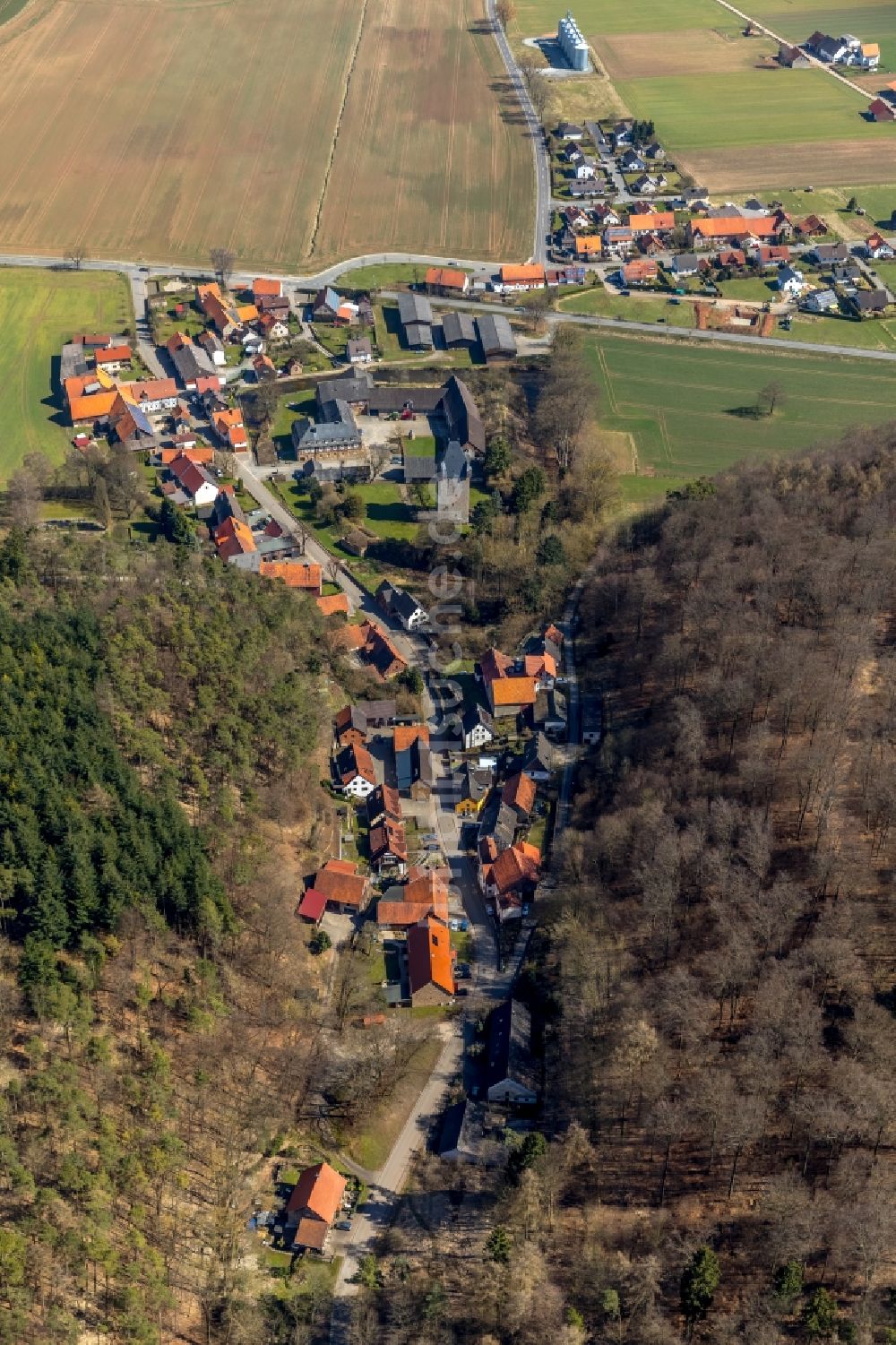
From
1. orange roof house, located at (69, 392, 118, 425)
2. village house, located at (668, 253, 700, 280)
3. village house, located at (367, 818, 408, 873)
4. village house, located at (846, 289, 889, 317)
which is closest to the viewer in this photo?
village house, located at (367, 818, 408, 873)

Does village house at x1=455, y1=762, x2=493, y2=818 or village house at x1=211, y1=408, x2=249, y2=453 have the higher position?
village house at x1=211, y1=408, x2=249, y2=453

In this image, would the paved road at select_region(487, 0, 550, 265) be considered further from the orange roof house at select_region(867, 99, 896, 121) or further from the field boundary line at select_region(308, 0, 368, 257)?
the orange roof house at select_region(867, 99, 896, 121)

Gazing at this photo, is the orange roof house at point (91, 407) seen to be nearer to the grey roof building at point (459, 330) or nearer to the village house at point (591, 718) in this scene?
the grey roof building at point (459, 330)

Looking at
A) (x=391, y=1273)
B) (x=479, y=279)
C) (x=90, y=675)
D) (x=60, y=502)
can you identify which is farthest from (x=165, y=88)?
(x=391, y=1273)

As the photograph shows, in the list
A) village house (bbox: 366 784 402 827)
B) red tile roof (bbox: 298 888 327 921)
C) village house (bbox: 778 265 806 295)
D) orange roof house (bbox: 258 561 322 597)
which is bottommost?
red tile roof (bbox: 298 888 327 921)

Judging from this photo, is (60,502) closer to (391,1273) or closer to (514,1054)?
(514,1054)

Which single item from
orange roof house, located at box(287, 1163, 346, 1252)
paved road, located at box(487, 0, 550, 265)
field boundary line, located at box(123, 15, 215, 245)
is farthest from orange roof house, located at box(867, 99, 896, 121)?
orange roof house, located at box(287, 1163, 346, 1252)

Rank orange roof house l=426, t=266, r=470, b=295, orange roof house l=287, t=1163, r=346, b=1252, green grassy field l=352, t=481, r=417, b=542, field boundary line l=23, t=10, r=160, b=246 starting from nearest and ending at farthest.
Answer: orange roof house l=287, t=1163, r=346, b=1252, green grassy field l=352, t=481, r=417, b=542, orange roof house l=426, t=266, r=470, b=295, field boundary line l=23, t=10, r=160, b=246

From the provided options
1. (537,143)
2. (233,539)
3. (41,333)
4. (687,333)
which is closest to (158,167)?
(41,333)
